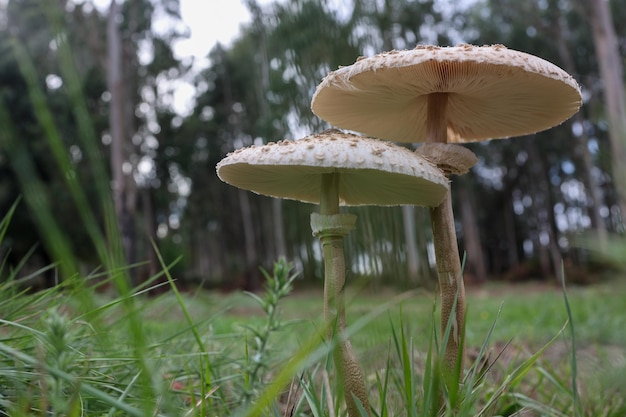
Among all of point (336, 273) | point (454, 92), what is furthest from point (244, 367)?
point (454, 92)

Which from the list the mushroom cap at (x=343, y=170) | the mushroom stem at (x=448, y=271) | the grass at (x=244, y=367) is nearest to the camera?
the grass at (x=244, y=367)

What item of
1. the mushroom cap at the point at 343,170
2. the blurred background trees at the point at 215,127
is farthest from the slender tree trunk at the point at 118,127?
the mushroom cap at the point at 343,170

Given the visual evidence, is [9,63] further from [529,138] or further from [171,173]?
[529,138]

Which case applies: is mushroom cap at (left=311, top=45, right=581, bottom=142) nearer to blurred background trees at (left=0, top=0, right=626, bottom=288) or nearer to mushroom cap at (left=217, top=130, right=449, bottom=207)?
mushroom cap at (left=217, top=130, right=449, bottom=207)

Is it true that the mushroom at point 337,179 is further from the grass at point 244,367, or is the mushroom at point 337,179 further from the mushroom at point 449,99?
the mushroom at point 449,99

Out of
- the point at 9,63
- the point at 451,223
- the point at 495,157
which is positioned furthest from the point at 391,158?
the point at 495,157

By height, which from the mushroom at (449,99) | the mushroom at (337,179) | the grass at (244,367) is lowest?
the grass at (244,367)

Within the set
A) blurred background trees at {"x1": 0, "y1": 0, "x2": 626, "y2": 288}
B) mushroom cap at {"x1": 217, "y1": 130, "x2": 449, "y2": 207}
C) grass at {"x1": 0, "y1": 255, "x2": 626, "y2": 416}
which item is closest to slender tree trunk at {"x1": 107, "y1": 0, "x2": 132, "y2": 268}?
blurred background trees at {"x1": 0, "y1": 0, "x2": 626, "y2": 288}

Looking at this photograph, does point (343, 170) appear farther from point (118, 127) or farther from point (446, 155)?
point (118, 127)
